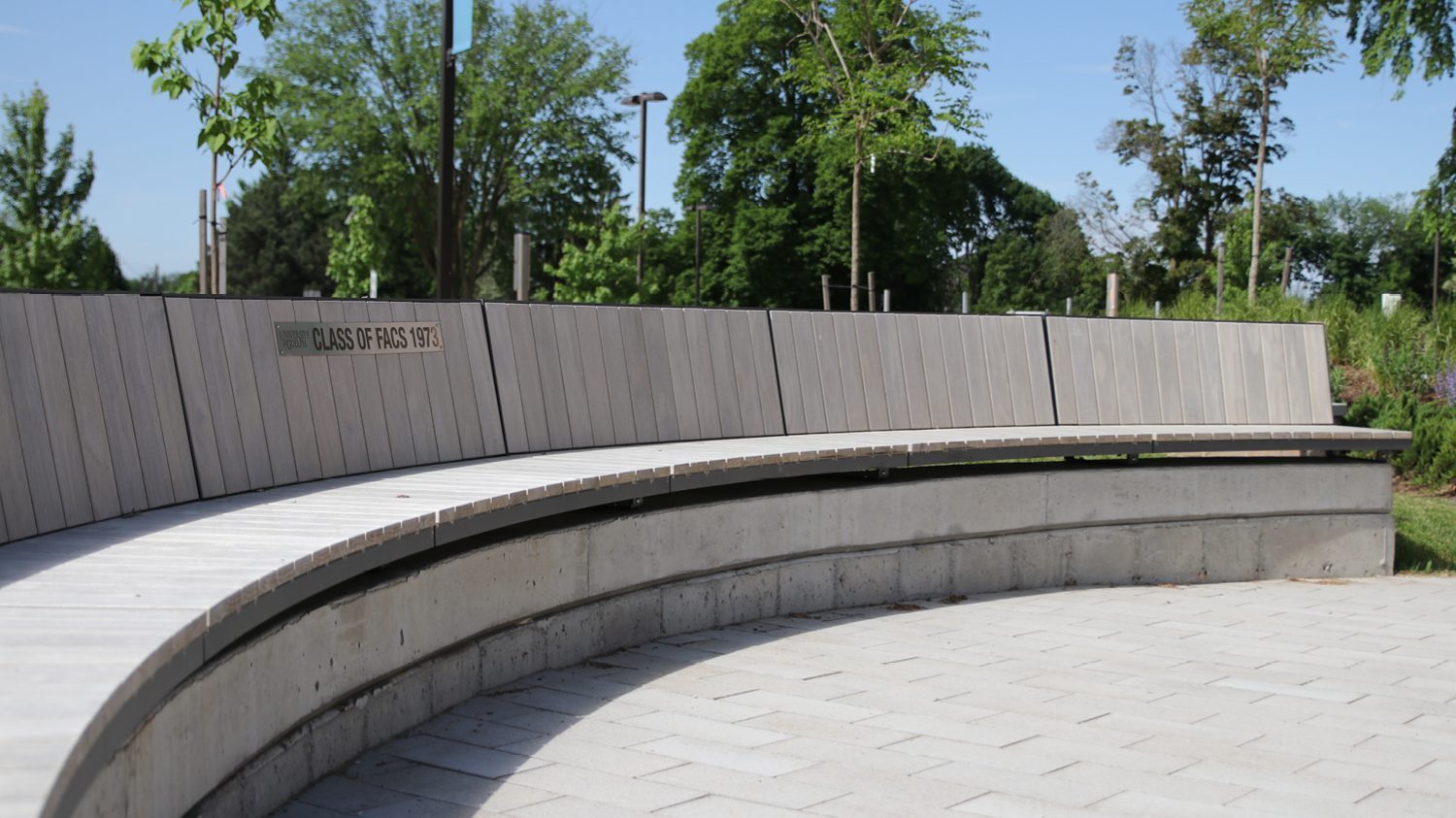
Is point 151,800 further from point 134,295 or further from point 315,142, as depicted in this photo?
point 315,142

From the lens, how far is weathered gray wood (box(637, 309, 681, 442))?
323 inches

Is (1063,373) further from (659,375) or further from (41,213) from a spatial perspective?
(41,213)

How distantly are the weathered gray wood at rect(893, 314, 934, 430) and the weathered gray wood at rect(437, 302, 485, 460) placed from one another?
3461mm

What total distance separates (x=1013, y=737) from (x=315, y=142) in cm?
4428

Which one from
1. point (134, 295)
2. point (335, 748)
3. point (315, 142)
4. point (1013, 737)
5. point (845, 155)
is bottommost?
point (1013, 737)

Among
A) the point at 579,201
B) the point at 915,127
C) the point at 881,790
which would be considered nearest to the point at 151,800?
the point at 881,790

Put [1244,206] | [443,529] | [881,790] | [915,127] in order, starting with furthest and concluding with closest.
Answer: [1244,206]
[915,127]
[443,529]
[881,790]

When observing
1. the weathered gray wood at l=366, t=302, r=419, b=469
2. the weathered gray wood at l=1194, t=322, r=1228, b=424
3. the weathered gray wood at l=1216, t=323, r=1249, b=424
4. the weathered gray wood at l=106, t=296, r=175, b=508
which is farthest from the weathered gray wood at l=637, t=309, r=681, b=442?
the weathered gray wood at l=1216, t=323, r=1249, b=424

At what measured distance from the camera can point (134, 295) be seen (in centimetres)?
530

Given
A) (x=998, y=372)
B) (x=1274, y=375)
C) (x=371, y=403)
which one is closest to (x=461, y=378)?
(x=371, y=403)

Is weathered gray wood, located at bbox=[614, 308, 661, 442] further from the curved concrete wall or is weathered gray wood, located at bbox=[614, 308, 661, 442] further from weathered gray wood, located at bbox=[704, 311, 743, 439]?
the curved concrete wall

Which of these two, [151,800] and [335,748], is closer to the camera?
[151,800]

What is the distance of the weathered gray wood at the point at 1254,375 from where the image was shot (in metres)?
10.6

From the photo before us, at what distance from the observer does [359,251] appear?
153 ft
